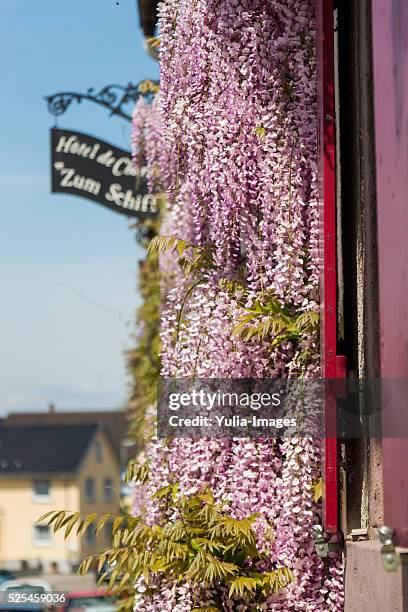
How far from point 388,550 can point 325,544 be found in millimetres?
1002

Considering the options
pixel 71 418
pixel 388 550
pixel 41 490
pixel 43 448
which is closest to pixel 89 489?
pixel 41 490

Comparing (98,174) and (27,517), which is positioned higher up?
(98,174)

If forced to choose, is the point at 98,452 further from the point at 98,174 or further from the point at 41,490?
the point at 98,174

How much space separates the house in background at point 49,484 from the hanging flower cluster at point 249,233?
185 feet

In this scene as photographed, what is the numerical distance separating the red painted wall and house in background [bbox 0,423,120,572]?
5799 centimetres

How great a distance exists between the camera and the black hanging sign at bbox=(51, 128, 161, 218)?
8812mm

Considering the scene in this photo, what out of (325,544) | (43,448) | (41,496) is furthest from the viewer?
(43,448)

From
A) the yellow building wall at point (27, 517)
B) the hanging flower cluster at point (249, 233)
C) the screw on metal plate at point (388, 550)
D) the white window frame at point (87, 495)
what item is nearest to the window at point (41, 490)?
the yellow building wall at point (27, 517)

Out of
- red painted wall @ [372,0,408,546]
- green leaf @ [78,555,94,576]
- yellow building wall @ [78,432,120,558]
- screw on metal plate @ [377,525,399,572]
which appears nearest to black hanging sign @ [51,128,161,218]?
green leaf @ [78,555,94,576]

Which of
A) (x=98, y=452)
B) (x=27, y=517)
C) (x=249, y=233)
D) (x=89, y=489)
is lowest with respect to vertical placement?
(x=27, y=517)

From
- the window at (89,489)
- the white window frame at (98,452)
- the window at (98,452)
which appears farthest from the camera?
the white window frame at (98,452)

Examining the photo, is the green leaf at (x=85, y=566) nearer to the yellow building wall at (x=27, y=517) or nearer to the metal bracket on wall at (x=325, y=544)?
the metal bracket on wall at (x=325, y=544)

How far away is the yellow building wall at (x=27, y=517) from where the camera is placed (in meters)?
65.1

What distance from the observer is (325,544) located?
5277mm
